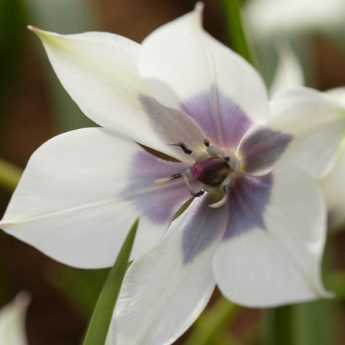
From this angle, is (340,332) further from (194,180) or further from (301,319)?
(194,180)

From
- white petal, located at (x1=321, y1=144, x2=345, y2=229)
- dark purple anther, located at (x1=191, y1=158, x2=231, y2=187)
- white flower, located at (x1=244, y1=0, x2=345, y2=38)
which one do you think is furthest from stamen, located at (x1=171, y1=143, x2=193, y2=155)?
white flower, located at (x1=244, y1=0, x2=345, y2=38)

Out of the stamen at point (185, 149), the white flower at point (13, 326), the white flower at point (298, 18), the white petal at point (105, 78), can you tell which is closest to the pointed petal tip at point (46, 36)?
the white petal at point (105, 78)

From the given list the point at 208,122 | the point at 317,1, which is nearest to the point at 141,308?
the point at 208,122

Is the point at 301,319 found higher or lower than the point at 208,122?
lower

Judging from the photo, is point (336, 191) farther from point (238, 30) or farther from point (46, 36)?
point (46, 36)

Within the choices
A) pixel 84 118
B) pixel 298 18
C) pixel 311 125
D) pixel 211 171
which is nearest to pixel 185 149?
pixel 211 171

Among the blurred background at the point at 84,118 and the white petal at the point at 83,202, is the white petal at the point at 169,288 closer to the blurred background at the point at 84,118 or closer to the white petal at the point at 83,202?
the white petal at the point at 83,202

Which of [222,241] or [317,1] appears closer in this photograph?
[222,241]
